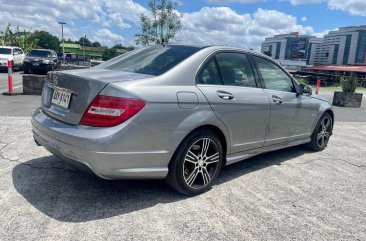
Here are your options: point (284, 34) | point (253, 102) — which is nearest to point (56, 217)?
point (253, 102)

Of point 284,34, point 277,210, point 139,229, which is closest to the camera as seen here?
point 139,229

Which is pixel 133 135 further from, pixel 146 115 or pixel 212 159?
pixel 212 159

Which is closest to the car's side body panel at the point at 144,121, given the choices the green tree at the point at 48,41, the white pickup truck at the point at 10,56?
the white pickup truck at the point at 10,56

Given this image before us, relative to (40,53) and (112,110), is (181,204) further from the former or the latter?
(40,53)

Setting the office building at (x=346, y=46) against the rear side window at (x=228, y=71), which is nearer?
the rear side window at (x=228, y=71)

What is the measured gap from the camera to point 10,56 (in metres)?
22.5

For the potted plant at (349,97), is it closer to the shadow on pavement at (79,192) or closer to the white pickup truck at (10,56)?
the shadow on pavement at (79,192)

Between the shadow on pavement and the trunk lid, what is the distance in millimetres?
800

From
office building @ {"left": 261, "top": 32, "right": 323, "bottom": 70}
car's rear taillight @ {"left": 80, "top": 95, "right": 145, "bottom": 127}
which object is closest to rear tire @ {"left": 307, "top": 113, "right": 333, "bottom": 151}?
car's rear taillight @ {"left": 80, "top": 95, "right": 145, "bottom": 127}

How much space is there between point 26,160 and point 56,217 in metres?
1.77

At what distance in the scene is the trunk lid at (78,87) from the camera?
3.10 metres

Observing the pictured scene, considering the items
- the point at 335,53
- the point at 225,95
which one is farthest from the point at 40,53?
the point at 335,53

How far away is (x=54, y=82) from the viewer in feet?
11.8

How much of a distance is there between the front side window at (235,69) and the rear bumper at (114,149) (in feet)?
3.81
